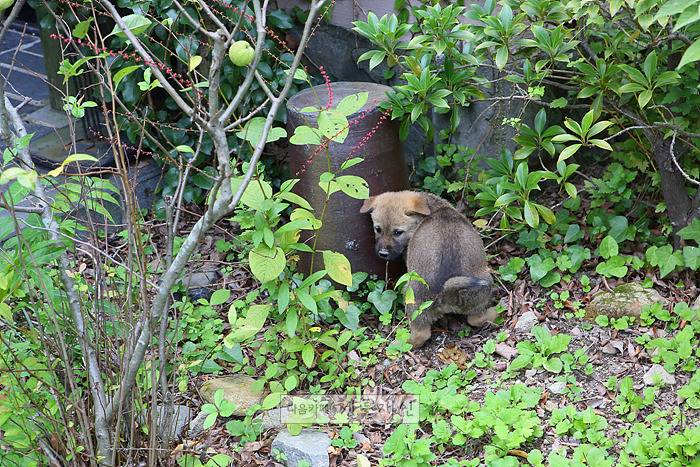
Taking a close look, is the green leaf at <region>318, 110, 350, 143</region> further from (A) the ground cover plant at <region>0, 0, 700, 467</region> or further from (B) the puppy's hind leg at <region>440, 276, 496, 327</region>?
(B) the puppy's hind leg at <region>440, 276, 496, 327</region>

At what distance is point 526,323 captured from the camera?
15.6ft

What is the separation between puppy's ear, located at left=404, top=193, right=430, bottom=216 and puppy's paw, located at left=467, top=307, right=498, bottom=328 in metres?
0.69

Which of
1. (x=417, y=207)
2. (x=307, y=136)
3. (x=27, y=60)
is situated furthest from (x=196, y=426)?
(x=27, y=60)

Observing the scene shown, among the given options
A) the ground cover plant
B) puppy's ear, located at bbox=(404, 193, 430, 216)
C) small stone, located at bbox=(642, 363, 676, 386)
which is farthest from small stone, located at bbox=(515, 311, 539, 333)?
puppy's ear, located at bbox=(404, 193, 430, 216)

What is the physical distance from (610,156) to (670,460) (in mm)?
2456

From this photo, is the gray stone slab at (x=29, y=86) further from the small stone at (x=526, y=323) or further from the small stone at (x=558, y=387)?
the small stone at (x=558, y=387)

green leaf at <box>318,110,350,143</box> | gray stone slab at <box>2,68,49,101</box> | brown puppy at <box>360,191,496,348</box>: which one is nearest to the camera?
green leaf at <box>318,110,350,143</box>

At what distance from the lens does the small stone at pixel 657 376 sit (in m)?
4.12

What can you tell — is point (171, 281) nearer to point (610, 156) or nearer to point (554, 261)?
point (554, 261)

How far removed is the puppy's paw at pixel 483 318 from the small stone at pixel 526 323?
0.15m

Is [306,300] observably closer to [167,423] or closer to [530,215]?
[167,423]

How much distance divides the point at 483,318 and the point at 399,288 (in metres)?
0.58

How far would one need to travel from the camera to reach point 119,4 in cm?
571

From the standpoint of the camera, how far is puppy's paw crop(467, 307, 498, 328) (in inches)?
187
